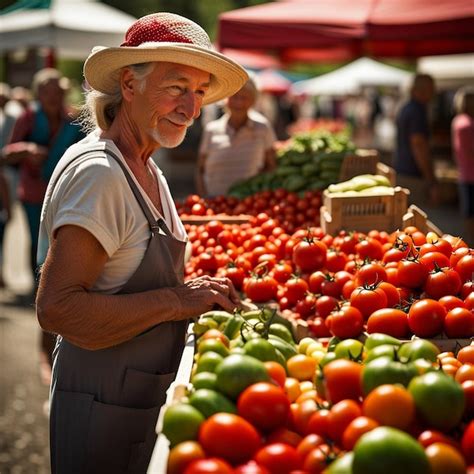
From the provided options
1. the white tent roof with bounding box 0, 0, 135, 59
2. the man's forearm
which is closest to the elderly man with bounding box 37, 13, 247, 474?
the man's forearm

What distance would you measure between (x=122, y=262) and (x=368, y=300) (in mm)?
1034

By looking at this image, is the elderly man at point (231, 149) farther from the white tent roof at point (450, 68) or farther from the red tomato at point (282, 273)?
the white tent roof at point (450, 68)

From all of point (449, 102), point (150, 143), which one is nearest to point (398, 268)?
point (150, 143)

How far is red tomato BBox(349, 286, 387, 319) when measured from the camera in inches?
124

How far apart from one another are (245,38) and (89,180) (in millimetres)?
6215

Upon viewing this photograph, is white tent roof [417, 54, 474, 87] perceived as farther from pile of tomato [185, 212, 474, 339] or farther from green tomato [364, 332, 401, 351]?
green tomato [364, 332, 401, 351]

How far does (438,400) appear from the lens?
2039mm

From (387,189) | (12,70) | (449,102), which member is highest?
(387,189)

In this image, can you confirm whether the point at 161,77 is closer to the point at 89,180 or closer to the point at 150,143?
the point at 150,143

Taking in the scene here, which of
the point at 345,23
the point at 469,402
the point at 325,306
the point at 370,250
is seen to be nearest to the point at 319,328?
the point at 325,306

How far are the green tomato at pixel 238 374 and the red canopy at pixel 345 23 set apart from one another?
18.3 ft

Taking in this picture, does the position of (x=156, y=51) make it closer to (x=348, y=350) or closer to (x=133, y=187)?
(x=133, y=187)

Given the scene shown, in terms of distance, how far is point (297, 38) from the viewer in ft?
27.1

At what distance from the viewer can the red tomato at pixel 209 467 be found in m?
1.84
